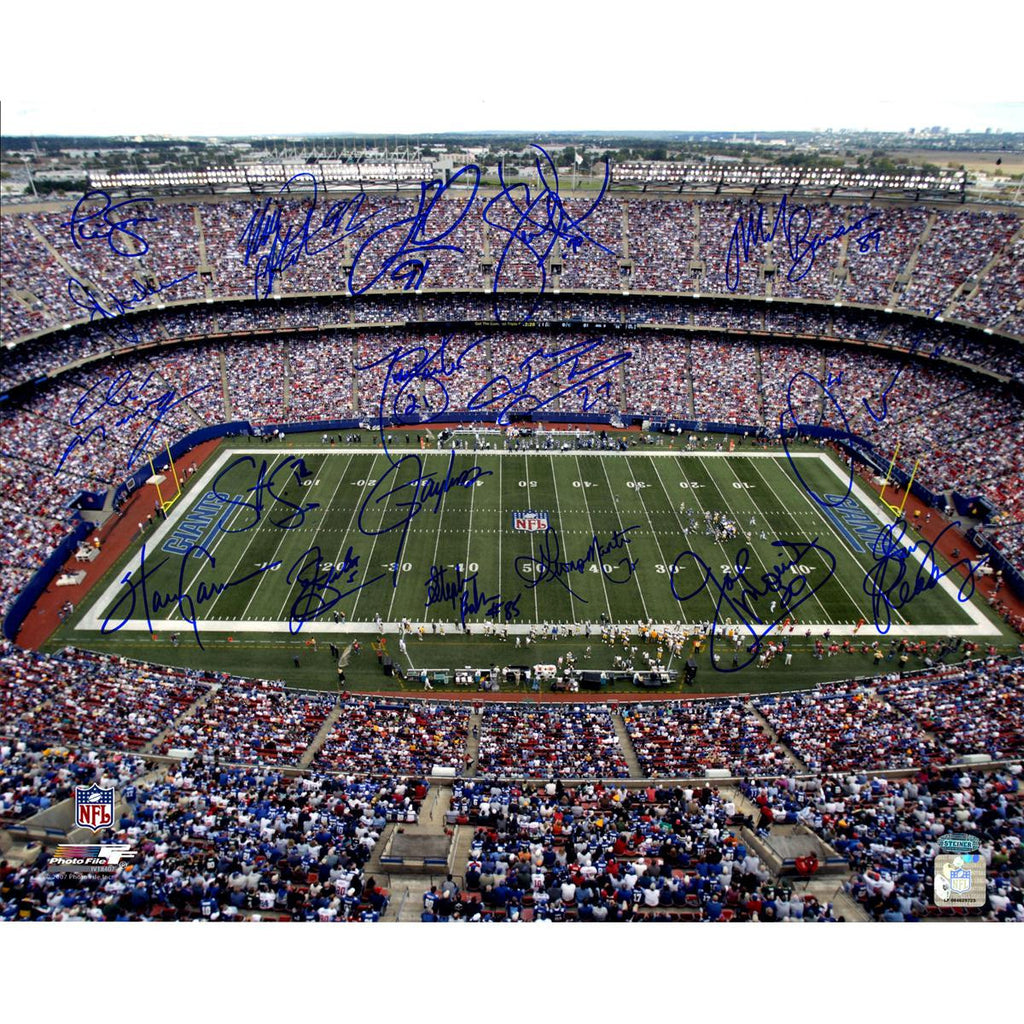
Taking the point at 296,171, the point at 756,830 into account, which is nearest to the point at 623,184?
the point at 296,171

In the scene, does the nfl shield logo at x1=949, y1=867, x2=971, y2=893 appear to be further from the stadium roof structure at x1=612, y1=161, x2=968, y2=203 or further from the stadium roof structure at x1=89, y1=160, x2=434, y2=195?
the stadium roof structure at x1=89, y1=160, x2=434, y2=195

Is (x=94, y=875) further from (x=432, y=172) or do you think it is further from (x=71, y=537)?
(x=432, y=172)

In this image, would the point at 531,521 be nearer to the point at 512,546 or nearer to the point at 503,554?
the point at 512,546
